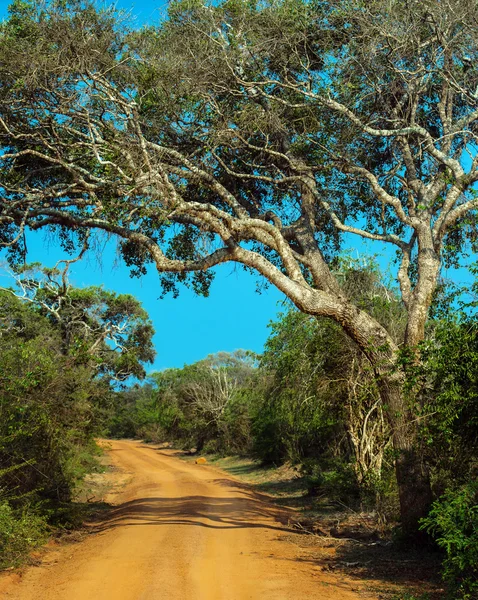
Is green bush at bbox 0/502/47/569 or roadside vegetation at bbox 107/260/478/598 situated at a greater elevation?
roadside vegetation at bbox 107/260/478/598

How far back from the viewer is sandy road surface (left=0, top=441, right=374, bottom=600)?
716cm

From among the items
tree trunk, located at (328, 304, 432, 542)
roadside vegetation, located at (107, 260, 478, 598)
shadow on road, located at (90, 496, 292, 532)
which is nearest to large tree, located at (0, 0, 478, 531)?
tree trunk, located at (328, 304, 432, 542)

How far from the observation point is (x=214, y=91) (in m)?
11.7

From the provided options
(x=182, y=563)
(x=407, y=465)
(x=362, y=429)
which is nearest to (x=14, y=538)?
(x=182, y=563)

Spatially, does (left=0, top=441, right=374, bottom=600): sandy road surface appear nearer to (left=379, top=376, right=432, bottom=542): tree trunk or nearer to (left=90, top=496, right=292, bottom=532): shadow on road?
(left=90, top=496, right=292, bottom=532): shadow on road

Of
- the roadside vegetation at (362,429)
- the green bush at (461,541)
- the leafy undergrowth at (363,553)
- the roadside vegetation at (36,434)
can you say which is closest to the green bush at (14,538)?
the roadside vegetation at (36,434)

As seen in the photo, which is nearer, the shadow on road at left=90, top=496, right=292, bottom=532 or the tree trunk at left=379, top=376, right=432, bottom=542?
the tree trunk at left=379, top=376, right=432, bottom=542

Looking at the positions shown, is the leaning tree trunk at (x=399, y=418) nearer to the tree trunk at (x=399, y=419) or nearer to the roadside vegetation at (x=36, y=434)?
the tree trunk at (x=399, y=419)

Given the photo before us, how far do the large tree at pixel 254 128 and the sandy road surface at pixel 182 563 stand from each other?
3.14m

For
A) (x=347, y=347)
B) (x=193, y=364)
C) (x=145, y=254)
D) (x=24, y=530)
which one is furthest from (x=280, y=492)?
(x=193, y=364)

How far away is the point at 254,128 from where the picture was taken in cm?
1206

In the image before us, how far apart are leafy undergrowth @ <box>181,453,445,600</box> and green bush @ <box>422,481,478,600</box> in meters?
0.38

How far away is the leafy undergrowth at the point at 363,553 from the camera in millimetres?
7293

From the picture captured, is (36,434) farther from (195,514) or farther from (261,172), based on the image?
(261,172)
